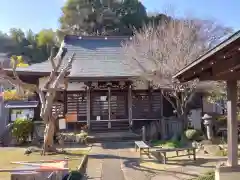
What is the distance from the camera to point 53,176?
4.95m

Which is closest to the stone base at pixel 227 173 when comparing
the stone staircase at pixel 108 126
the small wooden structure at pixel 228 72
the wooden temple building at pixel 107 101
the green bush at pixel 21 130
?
the small wooden structure at pixel 228 72

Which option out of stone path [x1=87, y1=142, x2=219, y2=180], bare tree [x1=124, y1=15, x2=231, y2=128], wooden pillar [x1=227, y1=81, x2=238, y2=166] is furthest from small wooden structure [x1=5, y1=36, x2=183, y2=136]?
wooden pillar [x1=227, y1=81, x2=238, y2=166]

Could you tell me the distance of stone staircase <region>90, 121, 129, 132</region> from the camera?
16297 millimetres

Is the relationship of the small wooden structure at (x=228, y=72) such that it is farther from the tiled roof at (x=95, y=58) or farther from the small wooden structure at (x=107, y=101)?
the small wooden structure at (x=107, y=101)

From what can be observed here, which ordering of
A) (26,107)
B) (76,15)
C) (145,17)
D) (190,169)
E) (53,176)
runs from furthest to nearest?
(76,15)
(145,17)
(26,107)
(190,169)
(53,176)

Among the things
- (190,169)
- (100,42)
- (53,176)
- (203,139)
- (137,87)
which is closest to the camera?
(53,176)

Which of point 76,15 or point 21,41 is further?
point 21,41

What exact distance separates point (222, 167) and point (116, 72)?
11.2 meters

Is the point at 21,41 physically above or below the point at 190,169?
above

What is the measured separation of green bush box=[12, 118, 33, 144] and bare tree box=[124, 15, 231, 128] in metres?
5.86

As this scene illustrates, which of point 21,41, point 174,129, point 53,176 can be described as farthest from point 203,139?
point 21,41

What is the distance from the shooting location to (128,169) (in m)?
8.31

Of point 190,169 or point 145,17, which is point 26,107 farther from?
point 145,17

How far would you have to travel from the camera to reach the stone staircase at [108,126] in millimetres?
16297
